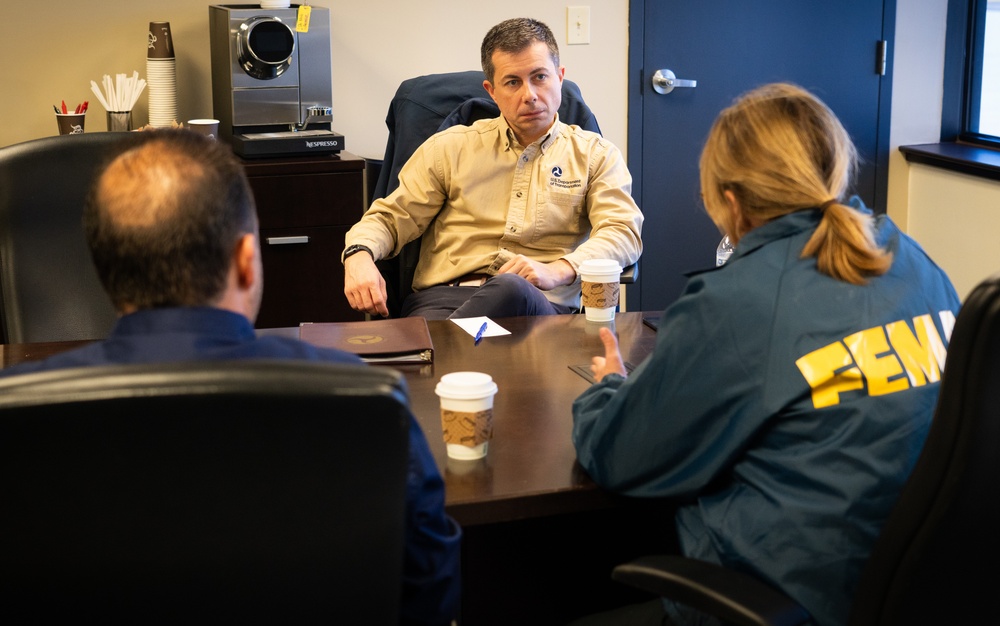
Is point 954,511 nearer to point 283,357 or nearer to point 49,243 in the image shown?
point 283,357

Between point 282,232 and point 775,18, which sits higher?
point 775,18

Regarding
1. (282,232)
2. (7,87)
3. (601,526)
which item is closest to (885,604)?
(601,526)

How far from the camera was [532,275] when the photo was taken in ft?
8.04

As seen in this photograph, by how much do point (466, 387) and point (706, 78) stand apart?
289 cm

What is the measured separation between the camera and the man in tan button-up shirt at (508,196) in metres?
2.75

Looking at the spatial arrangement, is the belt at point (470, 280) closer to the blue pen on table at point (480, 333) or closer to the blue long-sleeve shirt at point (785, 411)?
the blue pen on table at point (480, 333)

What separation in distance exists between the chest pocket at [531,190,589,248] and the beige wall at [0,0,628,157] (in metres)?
1.20

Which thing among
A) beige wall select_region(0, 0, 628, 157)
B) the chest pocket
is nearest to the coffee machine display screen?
beige wall select_region(0, 0, 628, 157)

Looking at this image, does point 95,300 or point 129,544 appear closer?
point 129,544

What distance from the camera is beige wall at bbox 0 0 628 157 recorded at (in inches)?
137

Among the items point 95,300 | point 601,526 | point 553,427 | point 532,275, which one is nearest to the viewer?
point 553,427

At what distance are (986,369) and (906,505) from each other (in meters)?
0.17

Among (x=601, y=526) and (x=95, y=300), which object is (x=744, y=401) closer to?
(x=601, y=526)

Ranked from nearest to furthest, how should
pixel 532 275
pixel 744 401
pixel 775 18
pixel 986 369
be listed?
pixel 986 369
pixel 744 401
pixel 532 275
pixel 775 18
